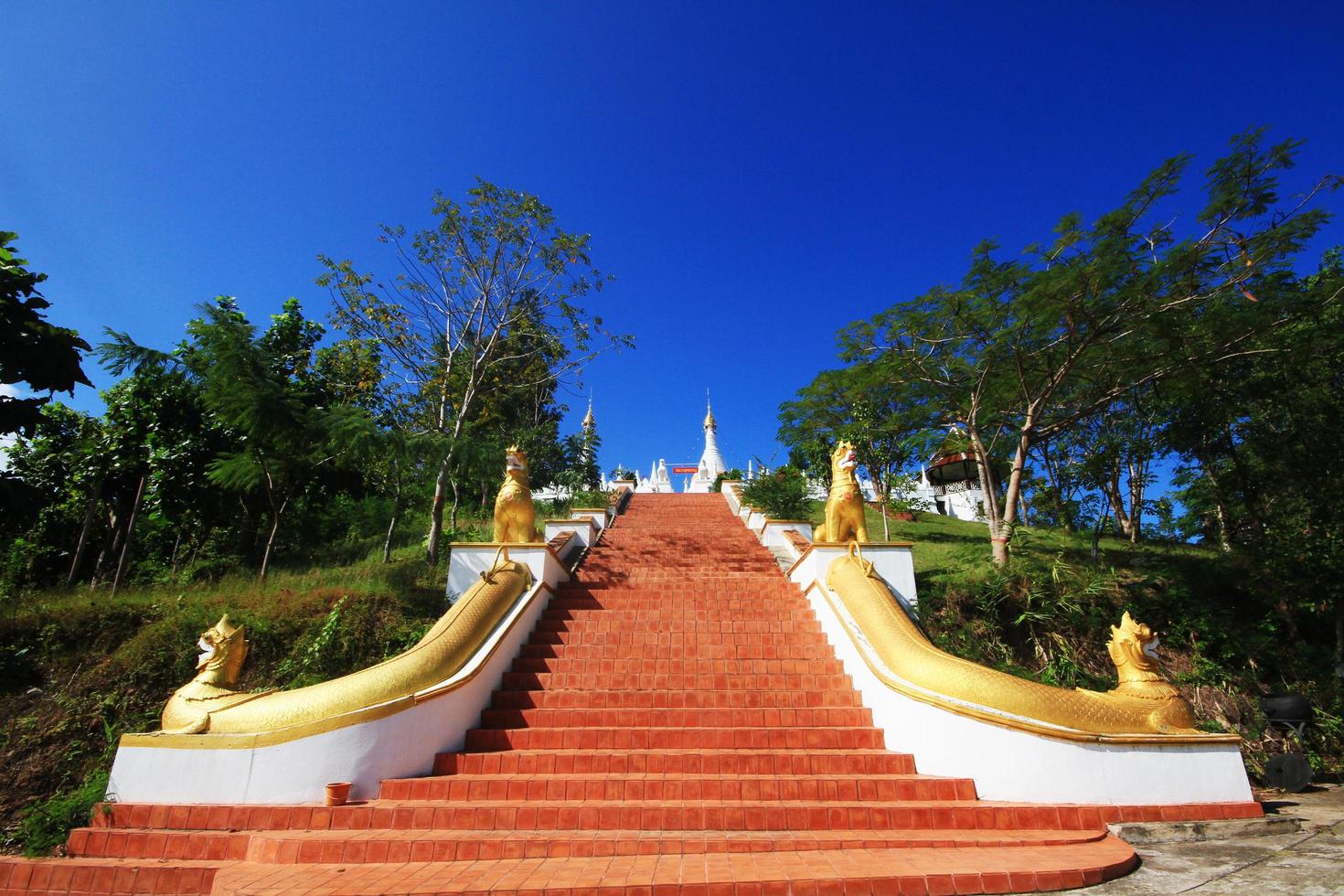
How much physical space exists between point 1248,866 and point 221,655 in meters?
6.63

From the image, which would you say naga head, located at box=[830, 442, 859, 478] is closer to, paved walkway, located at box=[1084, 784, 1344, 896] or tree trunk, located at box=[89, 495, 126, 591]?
paved walkway, located at box=[1084, 784, 1344, 896]

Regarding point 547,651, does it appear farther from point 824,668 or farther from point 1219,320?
point 1219,320

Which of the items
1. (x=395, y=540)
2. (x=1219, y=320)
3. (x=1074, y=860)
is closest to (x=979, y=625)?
(x=1074, y=860)

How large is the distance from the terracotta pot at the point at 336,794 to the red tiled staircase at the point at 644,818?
0.07 metres

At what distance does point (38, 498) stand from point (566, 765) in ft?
36.1

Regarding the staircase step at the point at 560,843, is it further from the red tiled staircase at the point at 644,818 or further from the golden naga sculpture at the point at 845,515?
the golden naga sculpture at the point at 845,515

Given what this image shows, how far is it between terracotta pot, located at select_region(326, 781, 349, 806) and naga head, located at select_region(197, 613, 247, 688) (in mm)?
1231

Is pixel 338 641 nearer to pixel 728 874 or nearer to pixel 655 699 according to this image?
pixel 655 699

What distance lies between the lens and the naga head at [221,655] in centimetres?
426

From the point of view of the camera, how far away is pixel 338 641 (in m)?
6.19

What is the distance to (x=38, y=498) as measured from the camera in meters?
9.54

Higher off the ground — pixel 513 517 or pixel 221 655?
pixel 513 517

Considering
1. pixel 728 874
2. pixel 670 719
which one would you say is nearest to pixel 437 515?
pixel 670 719

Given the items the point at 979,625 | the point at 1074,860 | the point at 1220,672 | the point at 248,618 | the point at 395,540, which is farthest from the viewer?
the point at 395,540
